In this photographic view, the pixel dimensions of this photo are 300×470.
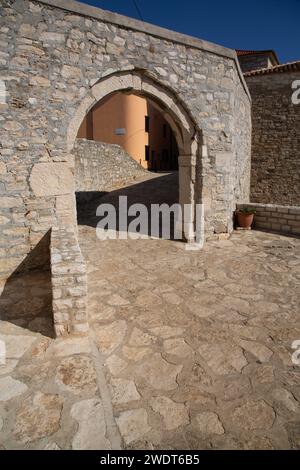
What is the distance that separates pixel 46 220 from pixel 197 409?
3.51 metres

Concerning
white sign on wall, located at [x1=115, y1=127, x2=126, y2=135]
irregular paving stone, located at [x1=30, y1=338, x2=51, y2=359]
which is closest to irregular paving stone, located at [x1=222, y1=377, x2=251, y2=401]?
irregular paving stone, located at [x1=30, y1=338, x2=51, y2=359]

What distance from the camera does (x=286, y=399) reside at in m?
2.10

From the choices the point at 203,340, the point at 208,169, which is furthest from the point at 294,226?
the point at 203,340

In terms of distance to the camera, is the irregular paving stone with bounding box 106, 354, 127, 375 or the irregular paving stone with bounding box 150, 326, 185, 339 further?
the irregular paving stone with bounding box 150, 326, 185, 339

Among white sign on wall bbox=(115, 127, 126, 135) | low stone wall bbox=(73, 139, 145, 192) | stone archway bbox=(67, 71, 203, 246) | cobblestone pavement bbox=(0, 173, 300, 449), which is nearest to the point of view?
cobblestone pavement bbox=(0, 173, 300, 449)

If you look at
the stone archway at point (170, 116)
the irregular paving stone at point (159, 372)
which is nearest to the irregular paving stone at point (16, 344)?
the irregular paving stone at point (159, 372)

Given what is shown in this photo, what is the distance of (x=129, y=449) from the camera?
1744 mm

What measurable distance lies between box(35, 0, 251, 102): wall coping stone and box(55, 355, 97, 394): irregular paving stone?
470 centimetres

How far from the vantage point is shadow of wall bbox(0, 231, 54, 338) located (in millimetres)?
3166

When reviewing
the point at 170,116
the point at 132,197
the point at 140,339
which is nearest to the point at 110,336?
the point at 140,339

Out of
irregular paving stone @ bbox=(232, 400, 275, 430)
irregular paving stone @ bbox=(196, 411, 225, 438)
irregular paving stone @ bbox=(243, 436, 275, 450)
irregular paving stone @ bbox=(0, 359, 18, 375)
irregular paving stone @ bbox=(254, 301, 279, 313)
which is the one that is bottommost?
irregular paving stone @ bbox=(243, 436, 275, 450)

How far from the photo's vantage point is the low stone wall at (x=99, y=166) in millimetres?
10031

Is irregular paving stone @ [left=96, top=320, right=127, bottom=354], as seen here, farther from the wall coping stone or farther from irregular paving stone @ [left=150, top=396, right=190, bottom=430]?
the wall coping stone

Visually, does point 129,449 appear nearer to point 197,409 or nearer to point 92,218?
point 197,409
